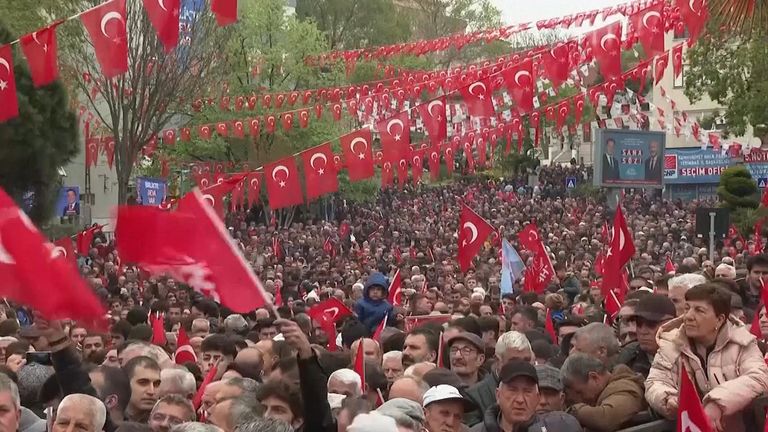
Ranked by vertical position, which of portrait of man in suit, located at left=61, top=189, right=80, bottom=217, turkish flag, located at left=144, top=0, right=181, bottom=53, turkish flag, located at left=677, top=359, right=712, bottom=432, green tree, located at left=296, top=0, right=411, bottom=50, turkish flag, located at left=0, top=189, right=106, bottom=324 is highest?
green tree, located at left=296, top=0, right=411, bottom=50

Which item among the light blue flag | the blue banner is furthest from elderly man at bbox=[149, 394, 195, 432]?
the blue banner

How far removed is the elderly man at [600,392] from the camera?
7285mm

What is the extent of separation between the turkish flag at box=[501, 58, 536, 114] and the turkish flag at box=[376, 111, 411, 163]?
189cm

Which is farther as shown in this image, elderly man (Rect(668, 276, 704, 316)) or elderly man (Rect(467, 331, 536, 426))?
elderly man (Rect(668, 276, 704, 316))

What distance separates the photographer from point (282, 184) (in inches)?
893

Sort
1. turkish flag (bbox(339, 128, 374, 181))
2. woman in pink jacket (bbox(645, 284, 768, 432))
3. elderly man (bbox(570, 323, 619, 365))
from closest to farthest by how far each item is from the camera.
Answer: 1. woman in pink jacket (bbox(645, 284, 768, 432))
2. elderly man (bbox(570, 323, 619, 365))
3. turkish flag (bbox(339, 128, 374, 181))

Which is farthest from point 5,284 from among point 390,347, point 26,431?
point 390,347

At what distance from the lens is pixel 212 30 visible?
42.7 m

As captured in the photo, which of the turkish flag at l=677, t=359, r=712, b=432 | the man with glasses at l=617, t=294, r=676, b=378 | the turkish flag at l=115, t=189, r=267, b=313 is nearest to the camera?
the turkish flag at l=677, t=359, r=712, b=432

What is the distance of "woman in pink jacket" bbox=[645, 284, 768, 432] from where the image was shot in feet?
23.0

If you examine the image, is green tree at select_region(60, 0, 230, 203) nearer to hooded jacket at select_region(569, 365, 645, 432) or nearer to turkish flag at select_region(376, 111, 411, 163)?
turkish flag at select_region(376, 111, 411, 163)

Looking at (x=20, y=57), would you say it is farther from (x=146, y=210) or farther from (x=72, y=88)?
(x=146, y=210)

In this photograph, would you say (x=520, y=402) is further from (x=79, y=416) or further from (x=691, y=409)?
(x=79, y=416)

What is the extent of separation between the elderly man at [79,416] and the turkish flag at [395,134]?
1827cm
